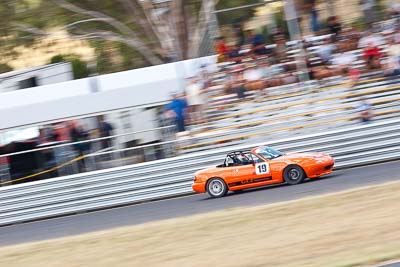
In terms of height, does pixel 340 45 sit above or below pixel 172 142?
above

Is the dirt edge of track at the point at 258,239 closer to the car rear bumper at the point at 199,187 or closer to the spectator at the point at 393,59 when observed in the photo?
the car rear bumper at the point at 199,187

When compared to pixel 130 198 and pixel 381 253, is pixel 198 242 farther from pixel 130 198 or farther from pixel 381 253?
pixel 130 198

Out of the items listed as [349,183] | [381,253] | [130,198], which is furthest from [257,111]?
[381,253]

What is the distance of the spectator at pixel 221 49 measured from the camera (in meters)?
20.8

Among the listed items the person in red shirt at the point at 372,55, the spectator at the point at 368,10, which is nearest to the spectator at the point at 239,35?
the spectator at the point at 368,10

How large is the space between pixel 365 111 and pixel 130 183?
5329 millimetres

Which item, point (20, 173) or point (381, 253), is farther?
point (20, 173)

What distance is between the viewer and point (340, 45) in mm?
19266

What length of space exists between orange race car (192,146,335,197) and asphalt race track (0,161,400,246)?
0.18 m

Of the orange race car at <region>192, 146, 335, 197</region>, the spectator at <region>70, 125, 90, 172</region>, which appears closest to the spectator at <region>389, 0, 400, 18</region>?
the orange race car at <region>192, 146, 335, 197</region>

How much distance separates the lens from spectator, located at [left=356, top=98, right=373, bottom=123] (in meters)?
18.0

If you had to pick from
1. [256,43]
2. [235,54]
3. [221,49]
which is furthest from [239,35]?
[256,43]

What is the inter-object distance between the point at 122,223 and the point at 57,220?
3368 mm

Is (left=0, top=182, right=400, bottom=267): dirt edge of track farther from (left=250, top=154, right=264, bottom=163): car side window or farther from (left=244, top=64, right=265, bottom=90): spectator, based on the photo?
(left=244, top=64, right=265, bottom=90): spectator
